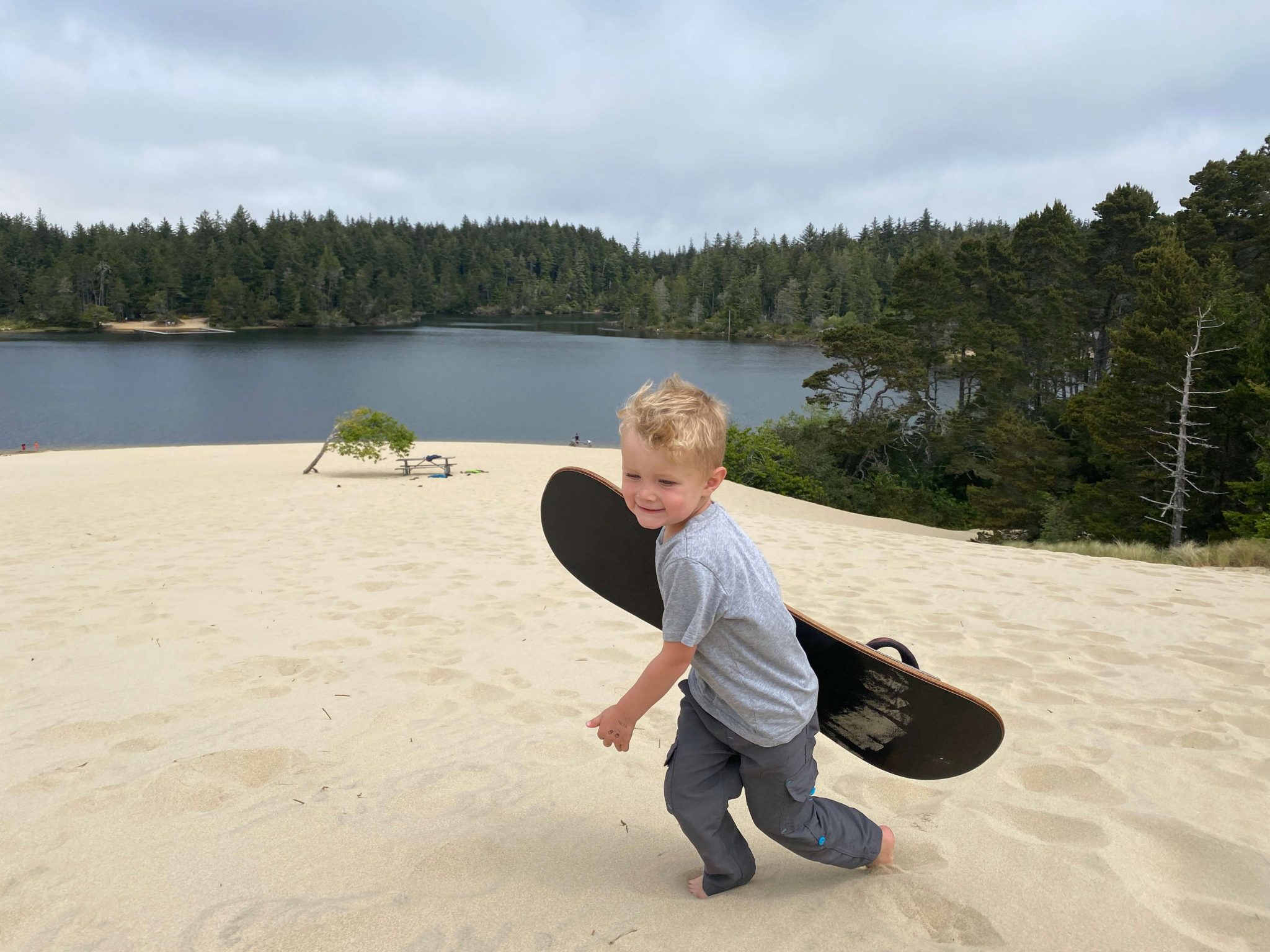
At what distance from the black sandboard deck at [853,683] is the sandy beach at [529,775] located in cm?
35

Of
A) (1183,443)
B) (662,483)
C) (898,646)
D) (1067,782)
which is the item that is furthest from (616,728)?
(1183,443)

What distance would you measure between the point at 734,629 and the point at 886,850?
3.08ft

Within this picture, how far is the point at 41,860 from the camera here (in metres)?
2.31

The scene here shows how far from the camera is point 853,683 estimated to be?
2.30 meters

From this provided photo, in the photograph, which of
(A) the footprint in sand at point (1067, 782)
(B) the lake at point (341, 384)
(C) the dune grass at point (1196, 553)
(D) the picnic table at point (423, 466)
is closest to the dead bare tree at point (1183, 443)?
(C) the dune grass at point (1196, 553)

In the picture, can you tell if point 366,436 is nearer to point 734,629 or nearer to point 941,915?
point 734,629

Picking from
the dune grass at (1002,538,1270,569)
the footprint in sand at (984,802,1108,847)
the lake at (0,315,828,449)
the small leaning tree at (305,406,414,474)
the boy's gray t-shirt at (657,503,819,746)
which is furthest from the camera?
the lake at (0,315,828,449)

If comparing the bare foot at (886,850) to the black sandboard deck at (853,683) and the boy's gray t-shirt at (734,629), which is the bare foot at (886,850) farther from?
the boy's gray t-shirt at (734,629)

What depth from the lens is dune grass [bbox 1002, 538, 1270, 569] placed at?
7.89 meters

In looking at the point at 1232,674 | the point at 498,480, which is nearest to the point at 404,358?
the point at 498,480

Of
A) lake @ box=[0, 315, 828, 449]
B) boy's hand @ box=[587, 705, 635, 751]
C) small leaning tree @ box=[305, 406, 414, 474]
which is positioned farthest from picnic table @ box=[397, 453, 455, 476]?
boy's hand @ box=[587, 705, 635, 751]

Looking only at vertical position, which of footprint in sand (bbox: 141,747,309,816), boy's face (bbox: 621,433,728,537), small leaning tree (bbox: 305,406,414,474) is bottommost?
small leaning tree (bbox: 305,406,414,474)

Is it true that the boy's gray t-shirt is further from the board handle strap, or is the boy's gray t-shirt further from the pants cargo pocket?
the board handle strap

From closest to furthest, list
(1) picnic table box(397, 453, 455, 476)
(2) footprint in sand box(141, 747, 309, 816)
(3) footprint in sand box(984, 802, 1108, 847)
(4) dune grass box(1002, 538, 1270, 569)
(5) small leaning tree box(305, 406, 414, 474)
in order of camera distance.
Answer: (3) footprint in sand box(984, 802, 1108, 847) < (2) footprint in sand box(141, 747, 309, 816) < (4) dune grass box(1002, 538, 1270, 569) < (1) picnic table box(397, 453, 455, 476) < (5) small leaning tree box(305, 406, 414, 474)
